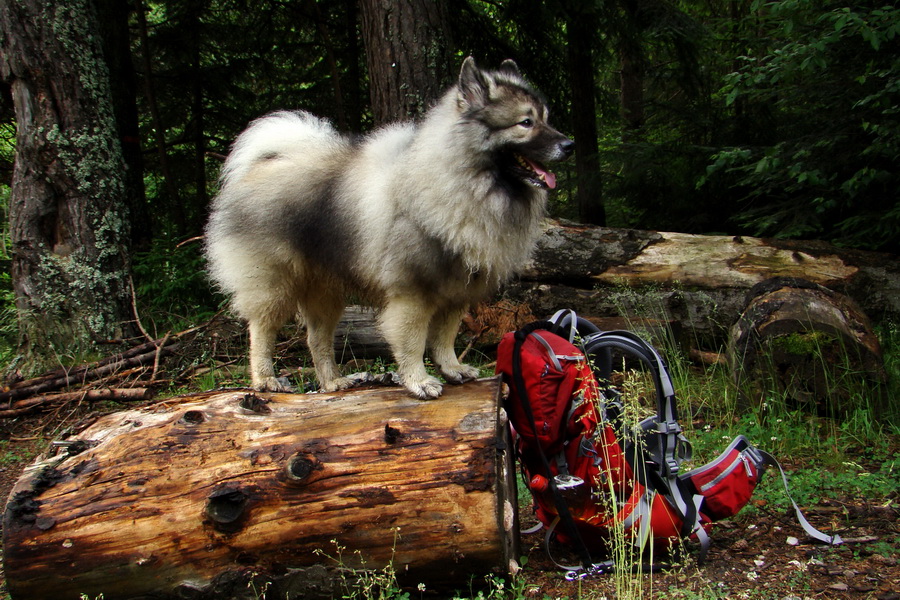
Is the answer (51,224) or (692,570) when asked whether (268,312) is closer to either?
(692,570)

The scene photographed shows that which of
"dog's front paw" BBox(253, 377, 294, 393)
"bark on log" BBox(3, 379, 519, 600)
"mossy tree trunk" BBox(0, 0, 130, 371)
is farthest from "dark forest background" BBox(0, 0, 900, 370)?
"bark on log" BBox(3, 379, 519, 600)

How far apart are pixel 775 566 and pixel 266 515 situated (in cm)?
214

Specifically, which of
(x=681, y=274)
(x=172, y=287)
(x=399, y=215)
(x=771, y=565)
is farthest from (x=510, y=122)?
(x=172, y=287)

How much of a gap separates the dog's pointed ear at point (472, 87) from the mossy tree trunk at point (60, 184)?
157 inches

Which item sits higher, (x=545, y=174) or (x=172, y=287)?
(x=545, y=174)

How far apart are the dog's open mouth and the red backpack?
0.71 m

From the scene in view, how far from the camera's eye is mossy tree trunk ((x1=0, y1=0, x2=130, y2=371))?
5473 mm

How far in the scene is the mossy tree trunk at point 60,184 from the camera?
5473 mm

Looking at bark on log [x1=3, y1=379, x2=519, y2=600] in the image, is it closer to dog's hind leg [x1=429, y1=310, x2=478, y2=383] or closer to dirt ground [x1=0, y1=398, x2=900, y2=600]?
dirt ground [x1=0, y1=398, x2=900, y2=600]

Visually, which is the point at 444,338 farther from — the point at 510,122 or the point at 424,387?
the point at 510,122

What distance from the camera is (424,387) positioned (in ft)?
10.4

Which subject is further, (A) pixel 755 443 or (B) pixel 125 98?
(B) pixel 125 98

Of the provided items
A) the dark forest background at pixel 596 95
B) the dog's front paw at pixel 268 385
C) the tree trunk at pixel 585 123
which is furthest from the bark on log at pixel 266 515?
the tree trunk at pixel 585 123

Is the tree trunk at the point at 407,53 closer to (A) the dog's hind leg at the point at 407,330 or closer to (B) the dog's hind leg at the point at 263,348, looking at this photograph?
(B) the dog's hind leg at the point at 263,348
